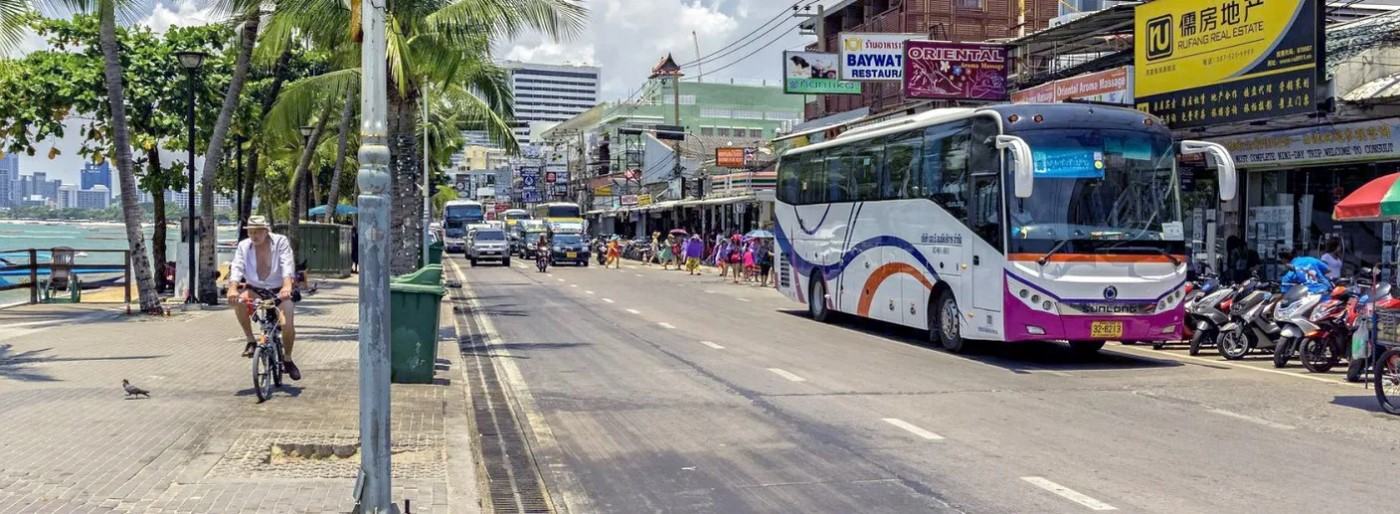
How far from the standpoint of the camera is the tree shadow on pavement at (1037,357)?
52.0 ft

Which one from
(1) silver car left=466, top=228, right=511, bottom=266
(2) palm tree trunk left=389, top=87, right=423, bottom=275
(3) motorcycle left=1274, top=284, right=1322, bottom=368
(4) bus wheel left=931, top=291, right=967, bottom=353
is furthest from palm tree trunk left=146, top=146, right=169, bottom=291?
(1) silver car left=466, top=228, right=511, bottom=266

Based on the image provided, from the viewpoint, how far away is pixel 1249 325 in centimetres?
1642

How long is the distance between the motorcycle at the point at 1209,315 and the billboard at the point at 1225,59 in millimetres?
3387

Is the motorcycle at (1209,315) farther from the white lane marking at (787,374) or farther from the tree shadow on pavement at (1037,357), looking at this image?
the white lane marking at (787,374)

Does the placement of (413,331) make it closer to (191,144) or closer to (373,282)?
(373,282)

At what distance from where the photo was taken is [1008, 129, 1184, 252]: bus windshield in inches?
607

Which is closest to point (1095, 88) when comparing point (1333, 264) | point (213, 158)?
point (1333, 264)

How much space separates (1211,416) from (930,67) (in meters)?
19.7

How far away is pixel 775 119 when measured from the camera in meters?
98.6

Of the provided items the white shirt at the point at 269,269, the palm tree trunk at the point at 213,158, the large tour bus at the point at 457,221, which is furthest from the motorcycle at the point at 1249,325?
the large tour bus at the point at 457,221

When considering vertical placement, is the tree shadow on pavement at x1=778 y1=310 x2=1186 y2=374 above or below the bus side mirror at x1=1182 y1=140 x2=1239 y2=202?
below

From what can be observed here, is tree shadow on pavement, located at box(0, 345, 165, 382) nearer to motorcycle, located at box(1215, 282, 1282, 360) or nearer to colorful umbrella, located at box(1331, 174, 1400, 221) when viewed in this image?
colorful umbrella, located at box(1331, 174, 1400, 221)

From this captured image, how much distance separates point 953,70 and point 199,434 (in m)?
23.4

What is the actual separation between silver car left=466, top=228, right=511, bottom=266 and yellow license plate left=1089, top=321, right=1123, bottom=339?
1682 inches
